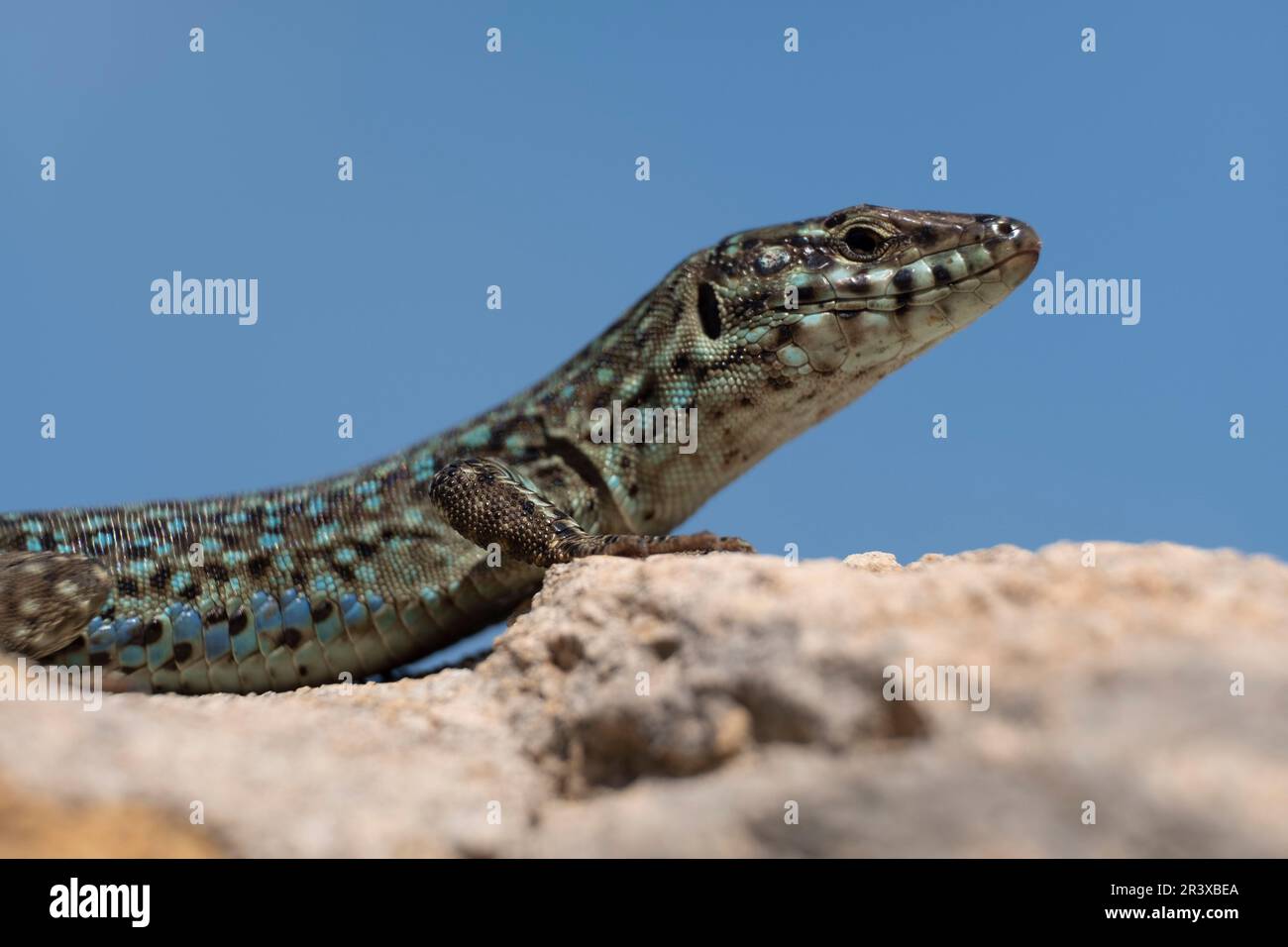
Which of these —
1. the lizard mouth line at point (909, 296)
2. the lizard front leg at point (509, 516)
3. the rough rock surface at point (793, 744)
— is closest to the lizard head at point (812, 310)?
the lizard mouth line at point (909, 296)

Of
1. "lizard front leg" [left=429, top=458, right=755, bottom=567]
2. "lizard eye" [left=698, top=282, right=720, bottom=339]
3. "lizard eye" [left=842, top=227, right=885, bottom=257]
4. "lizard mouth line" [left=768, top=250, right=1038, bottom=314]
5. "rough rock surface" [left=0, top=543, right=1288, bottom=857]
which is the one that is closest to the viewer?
"rough rock surface" [left=0, top=543, right=1288, bottom=857]

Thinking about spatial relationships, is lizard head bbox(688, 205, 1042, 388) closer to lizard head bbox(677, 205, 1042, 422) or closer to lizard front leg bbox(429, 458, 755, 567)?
lizard head bbox(677, 205, 1042, 422)

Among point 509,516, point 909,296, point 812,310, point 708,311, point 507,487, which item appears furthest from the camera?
point 708,311

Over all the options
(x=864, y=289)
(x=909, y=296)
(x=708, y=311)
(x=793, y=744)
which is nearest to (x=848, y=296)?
(x=864, y=289)

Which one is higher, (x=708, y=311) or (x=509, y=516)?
(x=708, y=311)

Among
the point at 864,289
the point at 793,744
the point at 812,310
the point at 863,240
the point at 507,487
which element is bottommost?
the point at 793,744

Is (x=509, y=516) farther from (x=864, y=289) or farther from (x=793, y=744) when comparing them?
(x=793, y=744)

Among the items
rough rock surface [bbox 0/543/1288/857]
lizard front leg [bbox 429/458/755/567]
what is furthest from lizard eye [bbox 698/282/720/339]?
rough rock surface [bbox 0/543/1288/857]
